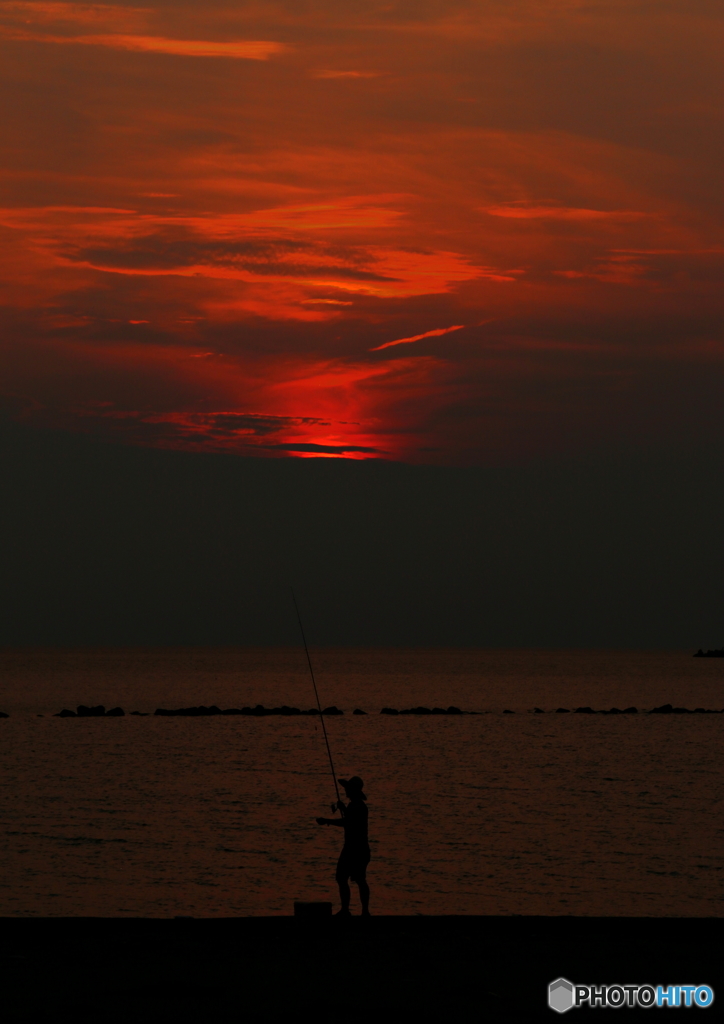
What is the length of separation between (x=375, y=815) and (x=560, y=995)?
22.5 m

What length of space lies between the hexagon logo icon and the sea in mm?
9690

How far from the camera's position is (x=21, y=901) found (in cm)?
1895

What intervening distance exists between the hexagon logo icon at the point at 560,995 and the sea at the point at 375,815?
9.69 meters

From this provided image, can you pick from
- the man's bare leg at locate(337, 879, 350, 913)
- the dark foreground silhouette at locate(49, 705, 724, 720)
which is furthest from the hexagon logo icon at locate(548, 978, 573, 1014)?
the dark foreground silhouette at locate(49, 705, 724, 720)

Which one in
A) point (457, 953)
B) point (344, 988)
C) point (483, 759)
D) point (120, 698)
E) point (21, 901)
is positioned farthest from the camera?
point (120, 698)

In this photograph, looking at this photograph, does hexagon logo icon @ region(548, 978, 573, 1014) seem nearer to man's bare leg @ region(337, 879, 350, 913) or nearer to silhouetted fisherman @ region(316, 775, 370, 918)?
man's bare leg @ region(337, 879, 350, 913)

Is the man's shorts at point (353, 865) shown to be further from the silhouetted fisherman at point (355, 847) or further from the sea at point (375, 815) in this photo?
the sea at point (375, 815)

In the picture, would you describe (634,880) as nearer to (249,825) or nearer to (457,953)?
(249,825)

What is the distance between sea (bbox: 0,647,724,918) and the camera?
789 inches

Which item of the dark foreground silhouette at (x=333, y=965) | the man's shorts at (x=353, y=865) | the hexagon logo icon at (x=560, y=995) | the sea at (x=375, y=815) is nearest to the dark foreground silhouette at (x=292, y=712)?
the sea at (x=375, y=815)

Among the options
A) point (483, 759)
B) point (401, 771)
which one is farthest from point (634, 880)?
point (483, 759)

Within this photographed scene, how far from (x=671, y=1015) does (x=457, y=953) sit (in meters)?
2.28

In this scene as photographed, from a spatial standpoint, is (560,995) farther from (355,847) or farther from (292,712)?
(292,712)

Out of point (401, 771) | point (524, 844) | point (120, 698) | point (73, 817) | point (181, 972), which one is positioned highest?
point (120, 698)
